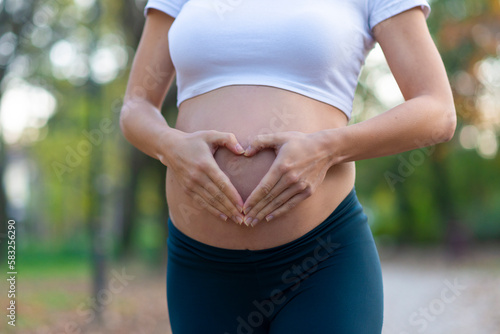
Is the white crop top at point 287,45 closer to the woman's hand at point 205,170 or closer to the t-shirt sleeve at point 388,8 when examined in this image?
the t-shirt sleeve at point 388,8

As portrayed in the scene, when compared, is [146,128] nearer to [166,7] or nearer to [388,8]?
[166,7]

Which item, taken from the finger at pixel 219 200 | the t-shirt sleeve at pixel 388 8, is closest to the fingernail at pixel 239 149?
the finger at pixel 219 200

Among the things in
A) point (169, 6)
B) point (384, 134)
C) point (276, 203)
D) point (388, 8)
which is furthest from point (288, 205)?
point (169, 6)

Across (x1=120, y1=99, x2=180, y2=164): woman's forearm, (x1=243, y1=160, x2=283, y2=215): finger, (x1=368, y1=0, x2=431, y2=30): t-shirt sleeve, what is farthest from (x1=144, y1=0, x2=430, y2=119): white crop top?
(x1=243, y1=160, x2=283, y2=215): finger

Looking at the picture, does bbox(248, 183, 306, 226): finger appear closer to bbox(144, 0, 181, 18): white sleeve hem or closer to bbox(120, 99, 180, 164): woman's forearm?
bbox(120, 99, 180, 164): woman's forearm

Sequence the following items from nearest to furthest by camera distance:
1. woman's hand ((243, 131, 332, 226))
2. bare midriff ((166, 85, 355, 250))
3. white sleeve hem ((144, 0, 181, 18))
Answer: woman's hand ((243, 131, 332, 226))
bare midriff ((166, 85, 355, 250))
white sleeve hem ((144, 0, 181, 18))

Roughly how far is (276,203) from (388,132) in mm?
340

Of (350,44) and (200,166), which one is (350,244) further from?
(350,44)

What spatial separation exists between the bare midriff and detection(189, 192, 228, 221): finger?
2.1 inches

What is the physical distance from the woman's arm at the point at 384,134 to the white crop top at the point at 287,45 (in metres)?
0.07

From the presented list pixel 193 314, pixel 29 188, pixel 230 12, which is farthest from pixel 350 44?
pixel 29 188

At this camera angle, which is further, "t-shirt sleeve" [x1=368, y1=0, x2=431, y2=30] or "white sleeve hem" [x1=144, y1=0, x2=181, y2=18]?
"white sleeve hem" [x1=144, y1=0, x2=181, y2=18]

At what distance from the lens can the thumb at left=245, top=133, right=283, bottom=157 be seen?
1.29 m

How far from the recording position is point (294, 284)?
1.31 metres
